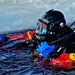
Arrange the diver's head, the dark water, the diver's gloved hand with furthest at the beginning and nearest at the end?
1. the diver's head
2. the diver's gloved hand
3. the dark water

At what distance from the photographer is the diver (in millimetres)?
7227

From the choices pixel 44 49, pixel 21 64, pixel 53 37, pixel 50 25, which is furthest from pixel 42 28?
pixel 21 64

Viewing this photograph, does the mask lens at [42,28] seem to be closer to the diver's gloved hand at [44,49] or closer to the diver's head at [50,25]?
the diver's head at [50,25]

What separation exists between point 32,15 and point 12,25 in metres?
1.65

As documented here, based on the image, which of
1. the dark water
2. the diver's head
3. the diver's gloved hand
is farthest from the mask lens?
the dark water

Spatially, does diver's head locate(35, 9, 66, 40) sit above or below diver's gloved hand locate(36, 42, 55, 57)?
above

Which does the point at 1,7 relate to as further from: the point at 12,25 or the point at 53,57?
the point at 53,57

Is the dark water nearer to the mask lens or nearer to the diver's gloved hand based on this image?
the diver's gloved hand

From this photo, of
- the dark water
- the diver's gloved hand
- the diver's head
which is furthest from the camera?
the diver's head

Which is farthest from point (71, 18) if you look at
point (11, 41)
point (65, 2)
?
point (11, 41)

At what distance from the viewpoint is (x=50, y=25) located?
748 cm

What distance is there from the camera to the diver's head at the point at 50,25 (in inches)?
293

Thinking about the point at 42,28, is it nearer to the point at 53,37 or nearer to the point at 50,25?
the point at 50,25

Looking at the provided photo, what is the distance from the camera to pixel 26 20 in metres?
11.9
